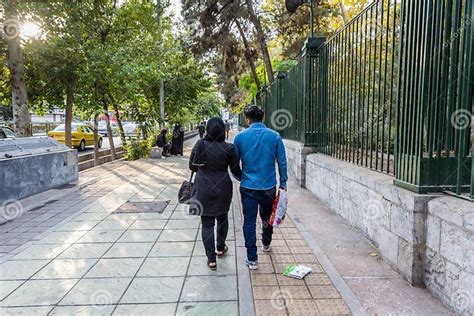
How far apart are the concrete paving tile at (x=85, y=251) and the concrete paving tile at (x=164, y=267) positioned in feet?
2.33

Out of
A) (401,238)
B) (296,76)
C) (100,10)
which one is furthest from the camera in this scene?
(100,10)

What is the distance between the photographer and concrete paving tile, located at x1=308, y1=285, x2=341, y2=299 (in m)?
3.36

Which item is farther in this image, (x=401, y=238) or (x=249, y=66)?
(x=249, y=66)

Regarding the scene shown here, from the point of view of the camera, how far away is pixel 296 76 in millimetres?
9359

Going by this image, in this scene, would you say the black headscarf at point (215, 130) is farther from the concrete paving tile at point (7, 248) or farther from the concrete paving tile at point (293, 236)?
the concrete paving tile at point (7, 248)

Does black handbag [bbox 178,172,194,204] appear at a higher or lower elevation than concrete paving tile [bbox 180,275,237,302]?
higher

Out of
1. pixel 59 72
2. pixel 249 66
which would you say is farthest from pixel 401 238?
pixel 249 66

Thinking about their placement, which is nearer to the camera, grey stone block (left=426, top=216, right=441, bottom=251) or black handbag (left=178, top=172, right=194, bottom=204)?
grey stone block (left=426, top=216, right=441, bottom=251)

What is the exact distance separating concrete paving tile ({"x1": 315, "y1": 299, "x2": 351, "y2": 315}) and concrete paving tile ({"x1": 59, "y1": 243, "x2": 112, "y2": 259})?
8.99 ft

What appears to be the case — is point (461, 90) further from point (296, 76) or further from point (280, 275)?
point (296, 76)

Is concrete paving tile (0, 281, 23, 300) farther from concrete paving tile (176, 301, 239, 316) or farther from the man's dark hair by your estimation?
the man's dark hair

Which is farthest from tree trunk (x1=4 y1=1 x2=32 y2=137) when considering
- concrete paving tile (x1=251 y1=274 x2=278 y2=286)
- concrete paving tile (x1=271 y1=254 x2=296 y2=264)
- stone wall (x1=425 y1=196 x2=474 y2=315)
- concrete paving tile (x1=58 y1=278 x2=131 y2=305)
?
stone wall (x1=425 y1=196 x2=474 y2=315)

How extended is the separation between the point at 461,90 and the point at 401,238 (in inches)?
60.4

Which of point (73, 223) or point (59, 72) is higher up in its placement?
point (59, 72)
